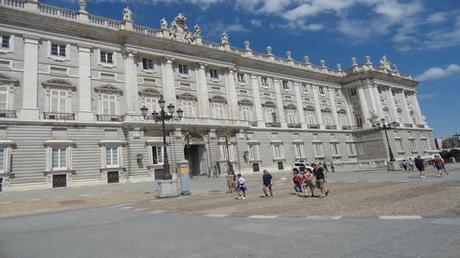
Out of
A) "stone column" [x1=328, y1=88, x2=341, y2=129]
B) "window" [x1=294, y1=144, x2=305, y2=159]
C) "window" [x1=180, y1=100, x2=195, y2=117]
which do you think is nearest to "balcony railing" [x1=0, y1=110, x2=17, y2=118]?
"window" [x1=180, y1=100, x2=195, y2=117]

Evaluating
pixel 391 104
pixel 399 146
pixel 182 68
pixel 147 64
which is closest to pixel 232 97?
pixel 182 68

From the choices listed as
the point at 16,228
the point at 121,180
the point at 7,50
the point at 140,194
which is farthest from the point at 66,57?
the point at 16,228

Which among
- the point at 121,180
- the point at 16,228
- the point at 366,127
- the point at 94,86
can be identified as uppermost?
the point at 94,86

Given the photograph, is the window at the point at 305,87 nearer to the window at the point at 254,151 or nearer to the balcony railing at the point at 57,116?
the window at the point at 254,151

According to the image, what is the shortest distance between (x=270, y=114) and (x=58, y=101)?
27.1 metres

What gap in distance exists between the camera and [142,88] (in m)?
32.9

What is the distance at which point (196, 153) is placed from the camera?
35.9m

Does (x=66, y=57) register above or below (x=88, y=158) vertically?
above

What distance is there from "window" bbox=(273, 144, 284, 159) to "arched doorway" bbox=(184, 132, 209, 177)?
451 inches

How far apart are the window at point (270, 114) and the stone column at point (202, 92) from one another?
1043cm

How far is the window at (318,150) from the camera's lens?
47344mm

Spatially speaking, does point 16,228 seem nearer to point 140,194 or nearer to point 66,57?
point 140,194

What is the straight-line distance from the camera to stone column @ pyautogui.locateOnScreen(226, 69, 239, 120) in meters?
39.2

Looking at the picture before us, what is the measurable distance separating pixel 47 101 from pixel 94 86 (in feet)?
14.4
